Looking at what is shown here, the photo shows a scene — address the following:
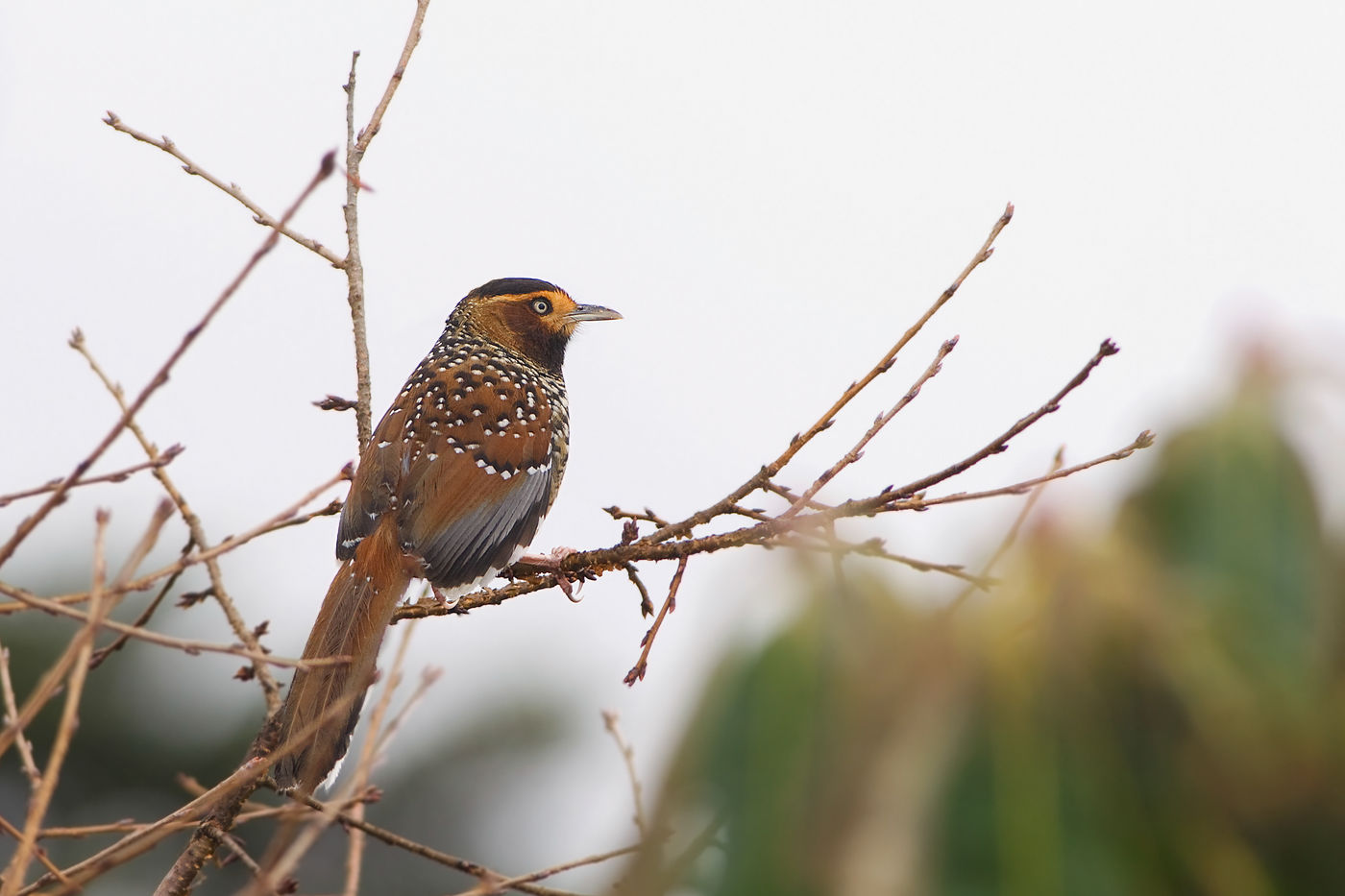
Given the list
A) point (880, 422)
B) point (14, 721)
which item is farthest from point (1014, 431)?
point (14, 721)

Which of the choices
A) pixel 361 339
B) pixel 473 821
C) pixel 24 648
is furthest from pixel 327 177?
pixel 473 821

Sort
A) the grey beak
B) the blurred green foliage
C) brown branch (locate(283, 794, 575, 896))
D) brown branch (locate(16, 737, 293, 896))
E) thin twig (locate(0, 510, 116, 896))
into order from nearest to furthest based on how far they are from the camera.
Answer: the blurred green foliage, thin twig (locate(0, 510, 116, 896)), brown branch (locate(16, 737, 293, 896)), brown branch (locate(283, 794, 575, 896)), the grey beak

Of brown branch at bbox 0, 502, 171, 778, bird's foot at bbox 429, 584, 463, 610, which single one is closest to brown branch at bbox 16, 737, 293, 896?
brown branch at bbox 0, 502, 171, 778

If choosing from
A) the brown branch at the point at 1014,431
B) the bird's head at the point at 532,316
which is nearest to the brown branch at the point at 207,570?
the brown branch at the point at 1014,431

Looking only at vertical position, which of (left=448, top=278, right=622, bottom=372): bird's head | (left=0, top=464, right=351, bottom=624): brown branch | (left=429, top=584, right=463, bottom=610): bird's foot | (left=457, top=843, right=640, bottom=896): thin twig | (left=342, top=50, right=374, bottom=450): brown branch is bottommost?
(left=457, top=843, right=640, bottom=896): thin twig

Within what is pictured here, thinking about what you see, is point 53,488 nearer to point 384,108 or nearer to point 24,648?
point 384,108

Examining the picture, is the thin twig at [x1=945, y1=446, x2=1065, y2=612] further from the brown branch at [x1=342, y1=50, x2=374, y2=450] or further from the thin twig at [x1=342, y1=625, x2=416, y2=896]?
the brown branch at [x1=342, y1=50, x2=374, y2=450]

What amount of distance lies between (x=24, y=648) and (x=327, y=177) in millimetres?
11107

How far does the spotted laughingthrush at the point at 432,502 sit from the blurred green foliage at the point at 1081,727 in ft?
8.93

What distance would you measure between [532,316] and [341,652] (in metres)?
2.64

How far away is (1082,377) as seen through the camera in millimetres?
2635

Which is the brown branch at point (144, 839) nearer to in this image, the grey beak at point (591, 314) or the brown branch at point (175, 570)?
the brown branch at point (175, 570)

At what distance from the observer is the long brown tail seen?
12.6 feet

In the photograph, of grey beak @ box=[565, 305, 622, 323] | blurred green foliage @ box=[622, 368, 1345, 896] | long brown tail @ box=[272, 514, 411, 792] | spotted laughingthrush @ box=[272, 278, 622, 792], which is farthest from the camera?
grey beak @ box=[565, 305, 622, 323]
